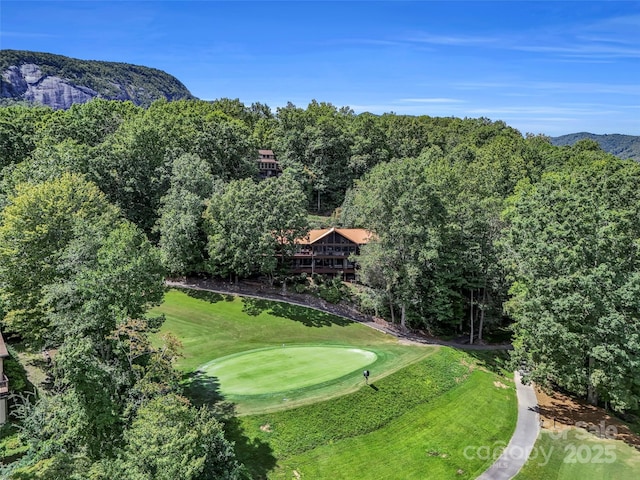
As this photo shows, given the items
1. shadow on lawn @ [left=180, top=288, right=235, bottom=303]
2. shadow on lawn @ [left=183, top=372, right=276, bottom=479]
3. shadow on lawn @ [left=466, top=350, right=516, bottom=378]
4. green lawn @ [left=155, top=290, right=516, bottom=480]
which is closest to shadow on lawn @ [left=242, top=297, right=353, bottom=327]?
shadow on lawn @ [left=180, top=288, right=235, bottom=303]

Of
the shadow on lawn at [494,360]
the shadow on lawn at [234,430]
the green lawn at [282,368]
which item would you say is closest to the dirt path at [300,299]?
the shadow on lawn at [494,360]

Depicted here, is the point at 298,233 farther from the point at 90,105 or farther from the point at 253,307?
the point at 90,105

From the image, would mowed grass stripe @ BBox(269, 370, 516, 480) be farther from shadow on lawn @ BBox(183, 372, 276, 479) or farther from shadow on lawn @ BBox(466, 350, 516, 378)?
shadow on lawn @ BBox(466, 350, 516, 378)

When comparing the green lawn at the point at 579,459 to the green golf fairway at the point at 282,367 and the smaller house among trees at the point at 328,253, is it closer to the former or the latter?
the green golf fairway at the point at 282,367

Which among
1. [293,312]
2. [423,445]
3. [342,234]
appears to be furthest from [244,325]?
[423,445]

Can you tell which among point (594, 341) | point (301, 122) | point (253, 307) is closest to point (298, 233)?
point (253, 307)
